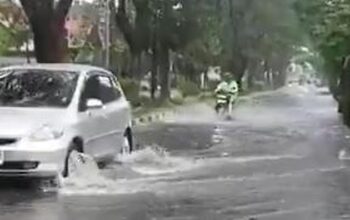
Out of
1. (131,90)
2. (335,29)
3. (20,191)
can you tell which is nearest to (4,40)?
(131,90)

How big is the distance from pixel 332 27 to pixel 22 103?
1541cm

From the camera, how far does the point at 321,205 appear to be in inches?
442

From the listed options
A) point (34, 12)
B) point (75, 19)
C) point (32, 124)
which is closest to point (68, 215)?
point (32, 124)

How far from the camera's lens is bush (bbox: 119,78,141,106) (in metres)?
41.4

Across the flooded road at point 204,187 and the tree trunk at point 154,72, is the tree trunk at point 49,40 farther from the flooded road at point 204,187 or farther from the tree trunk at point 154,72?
the tree trunk at point 154,72

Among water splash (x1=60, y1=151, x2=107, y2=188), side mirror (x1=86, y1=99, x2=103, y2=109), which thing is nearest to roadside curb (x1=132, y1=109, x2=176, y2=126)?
side mirror (x1=86, y1=99, x2=103, y2=109)

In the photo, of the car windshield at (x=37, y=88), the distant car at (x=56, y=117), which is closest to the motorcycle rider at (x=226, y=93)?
the distant car at (x=56, y=117)

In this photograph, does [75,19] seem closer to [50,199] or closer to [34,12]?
[34,12]

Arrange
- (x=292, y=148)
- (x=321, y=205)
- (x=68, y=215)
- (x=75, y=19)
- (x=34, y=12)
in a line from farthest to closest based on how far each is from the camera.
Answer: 1. (x=75, y=19)
2. (x=34, y=12)
3. (x=292, y=148)
4. (x=321, y=205)
5. (x=68, y=215)

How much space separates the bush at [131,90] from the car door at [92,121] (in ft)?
87.5

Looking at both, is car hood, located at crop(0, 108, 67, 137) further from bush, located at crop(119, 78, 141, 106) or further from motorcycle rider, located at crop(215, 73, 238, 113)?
bush, located at crop(119, 78, 141, 106)

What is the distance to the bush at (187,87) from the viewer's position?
60350 mm

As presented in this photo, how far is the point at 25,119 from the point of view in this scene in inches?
483

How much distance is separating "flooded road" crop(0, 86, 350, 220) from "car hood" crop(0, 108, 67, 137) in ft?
2.51
